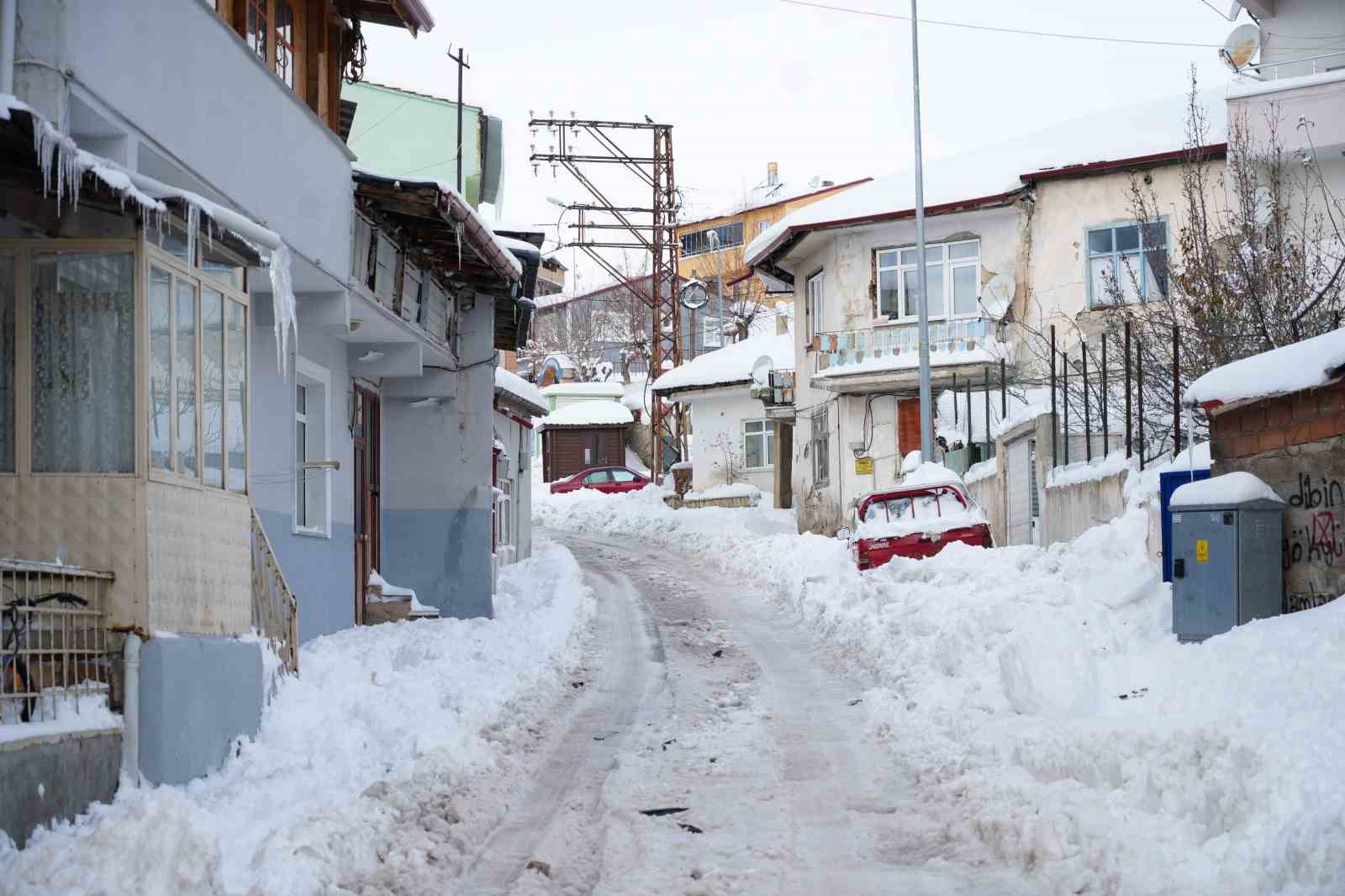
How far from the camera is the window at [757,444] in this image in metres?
40.5

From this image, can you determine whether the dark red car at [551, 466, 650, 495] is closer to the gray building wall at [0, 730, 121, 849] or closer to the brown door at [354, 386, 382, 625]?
the brown door at [354, 386, 382, 625]

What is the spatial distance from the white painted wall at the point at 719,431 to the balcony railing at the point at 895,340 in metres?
10.7

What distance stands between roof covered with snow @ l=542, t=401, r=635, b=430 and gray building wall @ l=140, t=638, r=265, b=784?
151 feet

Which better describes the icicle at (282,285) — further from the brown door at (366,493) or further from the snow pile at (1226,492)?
the brown door at (366,493)

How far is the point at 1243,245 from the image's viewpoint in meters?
15.2

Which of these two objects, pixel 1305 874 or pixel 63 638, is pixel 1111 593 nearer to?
pixel 1305 874

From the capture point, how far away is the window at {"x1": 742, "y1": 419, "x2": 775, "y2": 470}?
4050 centimetres

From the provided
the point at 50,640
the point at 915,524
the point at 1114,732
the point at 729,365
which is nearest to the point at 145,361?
the point at 50,640

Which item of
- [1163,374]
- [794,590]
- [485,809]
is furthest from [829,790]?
[794,590]

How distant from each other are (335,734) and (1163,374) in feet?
36.4

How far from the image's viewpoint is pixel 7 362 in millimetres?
7746

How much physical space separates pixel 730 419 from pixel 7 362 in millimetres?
33779

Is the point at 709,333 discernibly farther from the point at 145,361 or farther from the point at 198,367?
the point at 145,361

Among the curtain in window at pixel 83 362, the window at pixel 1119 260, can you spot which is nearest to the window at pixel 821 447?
the window at pixel 1119 260
